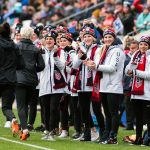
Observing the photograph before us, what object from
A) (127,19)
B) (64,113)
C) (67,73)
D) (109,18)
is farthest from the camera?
(109,18)

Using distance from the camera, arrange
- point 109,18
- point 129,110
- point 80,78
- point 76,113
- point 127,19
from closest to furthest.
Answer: point 80,78, point 76,113, point 129,110, point 127,19, point 109,18

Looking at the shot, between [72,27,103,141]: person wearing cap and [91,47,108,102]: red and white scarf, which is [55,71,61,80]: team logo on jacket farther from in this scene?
[91,47,108,102]: red and white scarf

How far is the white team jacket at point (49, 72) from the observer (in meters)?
16.8

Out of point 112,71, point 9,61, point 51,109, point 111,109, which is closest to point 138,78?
point 112,71

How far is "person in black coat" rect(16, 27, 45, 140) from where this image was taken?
1670 centimetres

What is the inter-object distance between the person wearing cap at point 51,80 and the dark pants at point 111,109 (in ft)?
2.95

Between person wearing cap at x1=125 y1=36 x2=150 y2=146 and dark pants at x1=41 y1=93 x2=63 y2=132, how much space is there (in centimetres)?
141

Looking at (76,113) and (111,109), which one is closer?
(111,109)

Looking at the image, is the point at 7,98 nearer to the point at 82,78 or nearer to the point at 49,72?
the point at 49,72

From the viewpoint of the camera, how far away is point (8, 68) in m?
16.5

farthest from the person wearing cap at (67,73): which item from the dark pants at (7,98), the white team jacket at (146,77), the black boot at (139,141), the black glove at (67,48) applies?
the black boot at (139,141)

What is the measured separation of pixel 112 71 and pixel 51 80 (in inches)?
52.4

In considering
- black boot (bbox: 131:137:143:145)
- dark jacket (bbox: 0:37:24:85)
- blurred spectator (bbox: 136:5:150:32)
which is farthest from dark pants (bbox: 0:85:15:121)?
blurred spectator (bbox: 136:5:150:32)

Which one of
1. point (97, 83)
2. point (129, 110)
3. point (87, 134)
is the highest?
point (97, 83)
